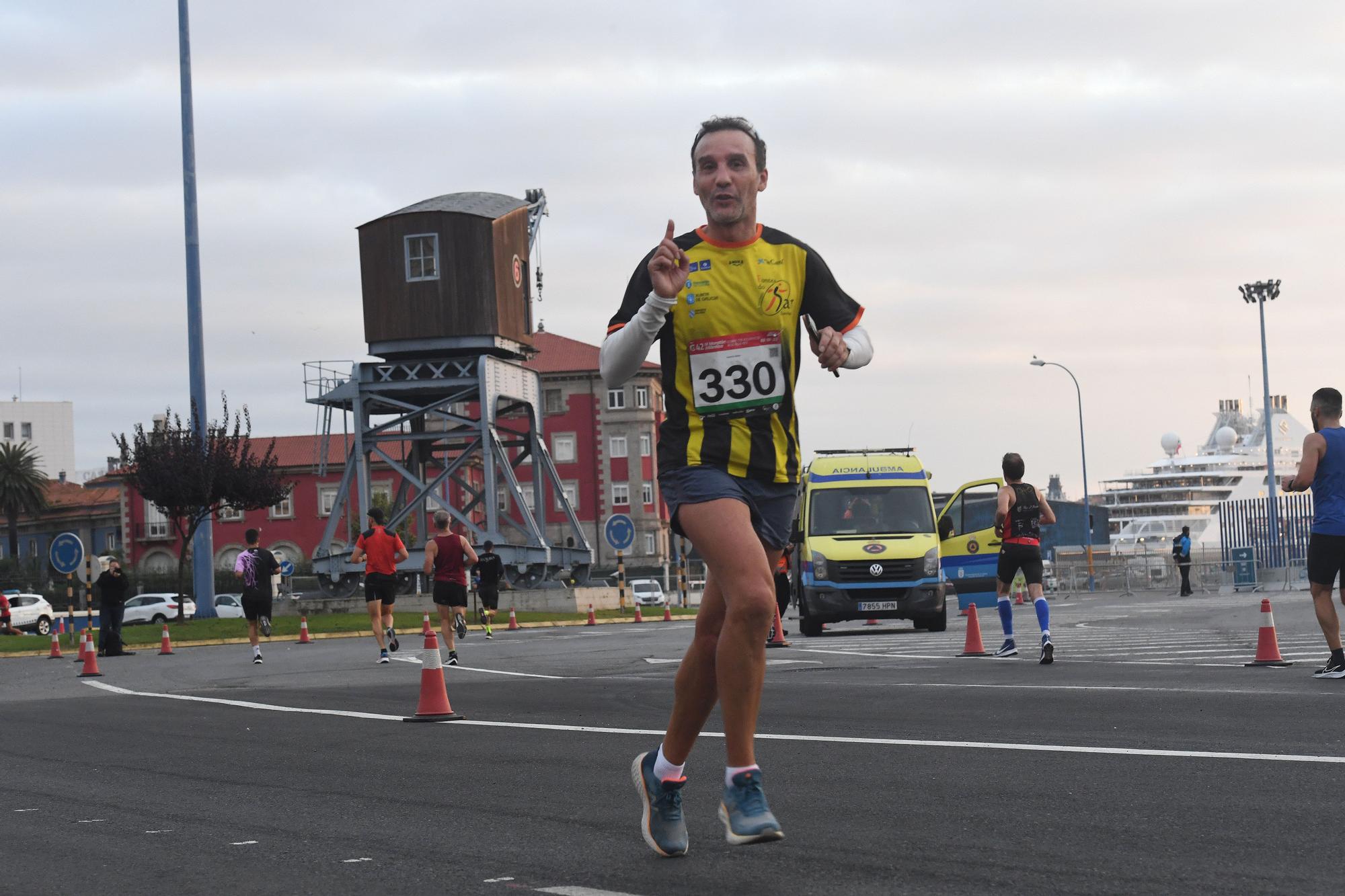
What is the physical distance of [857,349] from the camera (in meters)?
5.21

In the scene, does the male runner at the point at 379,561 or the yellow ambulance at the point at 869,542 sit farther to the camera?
the yellow ambulance at the point at 869,542

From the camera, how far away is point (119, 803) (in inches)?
266

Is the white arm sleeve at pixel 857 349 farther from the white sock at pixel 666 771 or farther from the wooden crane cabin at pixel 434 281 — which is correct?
the wooden crane cabin at pixel 434 281

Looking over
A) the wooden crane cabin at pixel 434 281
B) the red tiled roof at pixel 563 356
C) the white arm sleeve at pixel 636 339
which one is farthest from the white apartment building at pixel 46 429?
the white arm sleeve at pixel 636 339

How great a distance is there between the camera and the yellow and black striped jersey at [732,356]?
16.4 feet

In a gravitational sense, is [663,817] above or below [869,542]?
below

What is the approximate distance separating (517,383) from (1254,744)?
149 feet

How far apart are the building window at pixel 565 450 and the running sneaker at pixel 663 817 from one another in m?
91.2

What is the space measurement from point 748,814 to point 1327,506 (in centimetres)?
817

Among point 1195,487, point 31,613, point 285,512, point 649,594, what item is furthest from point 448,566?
point 1195,487

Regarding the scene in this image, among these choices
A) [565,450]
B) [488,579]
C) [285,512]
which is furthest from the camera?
[565,450]

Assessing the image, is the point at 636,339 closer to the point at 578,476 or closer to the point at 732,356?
the point at 732,356

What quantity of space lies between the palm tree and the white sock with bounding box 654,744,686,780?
84989 mm

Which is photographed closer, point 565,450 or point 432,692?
point 432,692
